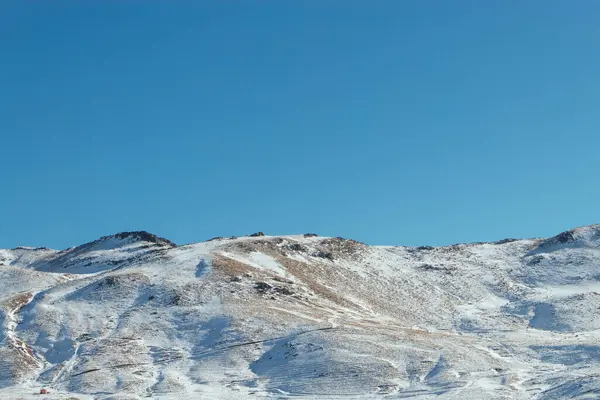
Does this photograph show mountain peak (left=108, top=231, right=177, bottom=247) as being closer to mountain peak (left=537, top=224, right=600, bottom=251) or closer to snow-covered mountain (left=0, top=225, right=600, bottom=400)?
snow-covered mountain (left=0, top=225, right=600, bottom=400)

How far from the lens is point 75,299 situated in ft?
277

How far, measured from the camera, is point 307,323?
74.1 meters

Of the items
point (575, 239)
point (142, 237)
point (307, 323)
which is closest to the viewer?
point (307, 323)

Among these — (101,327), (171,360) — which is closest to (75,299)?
(101,327)

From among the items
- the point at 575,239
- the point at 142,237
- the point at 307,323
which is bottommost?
the point at 307,323

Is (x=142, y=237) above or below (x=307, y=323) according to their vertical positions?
above

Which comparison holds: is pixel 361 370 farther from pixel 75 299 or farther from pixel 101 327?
pixel 75 299

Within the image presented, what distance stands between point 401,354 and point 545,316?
30.9 m

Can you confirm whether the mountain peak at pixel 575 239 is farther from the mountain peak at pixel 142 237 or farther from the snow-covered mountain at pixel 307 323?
the mountain peak at pixel 142 237

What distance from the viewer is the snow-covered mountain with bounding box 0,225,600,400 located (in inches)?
2372

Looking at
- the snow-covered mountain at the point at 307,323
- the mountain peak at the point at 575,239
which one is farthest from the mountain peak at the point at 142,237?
the mountain peak at the point at 575,239

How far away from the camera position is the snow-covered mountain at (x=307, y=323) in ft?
198

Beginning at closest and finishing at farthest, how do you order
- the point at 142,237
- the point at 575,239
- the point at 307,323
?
A: the point at 307,323 < the point at 575,239 < the point at 142,237

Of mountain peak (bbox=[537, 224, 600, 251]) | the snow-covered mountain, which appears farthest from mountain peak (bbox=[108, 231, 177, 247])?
mountain peak (bbox=[537, 224, 600, 251])
